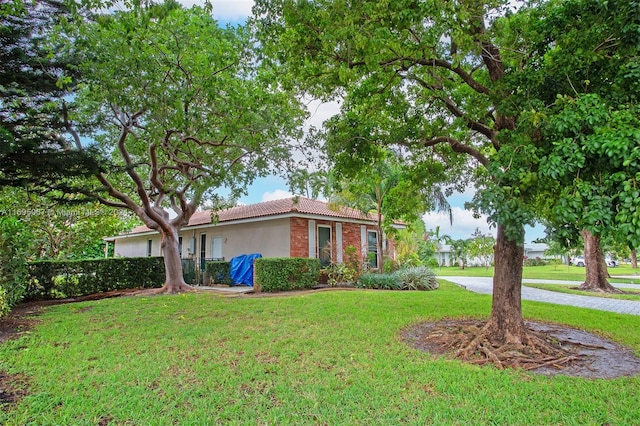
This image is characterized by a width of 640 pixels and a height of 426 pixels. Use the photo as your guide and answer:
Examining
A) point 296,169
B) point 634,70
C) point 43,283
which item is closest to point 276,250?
point 296,169

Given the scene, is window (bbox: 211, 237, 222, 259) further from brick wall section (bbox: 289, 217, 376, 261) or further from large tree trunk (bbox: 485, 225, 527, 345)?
large tree trunk (bbox: 485, 225, 527, 345)

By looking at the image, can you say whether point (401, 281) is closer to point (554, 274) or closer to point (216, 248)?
point (216, 248)

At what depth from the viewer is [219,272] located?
17.8m

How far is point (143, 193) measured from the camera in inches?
520

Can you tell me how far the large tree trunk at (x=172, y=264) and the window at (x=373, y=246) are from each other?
9663 mm

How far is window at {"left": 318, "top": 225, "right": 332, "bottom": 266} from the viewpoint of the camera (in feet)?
58.2

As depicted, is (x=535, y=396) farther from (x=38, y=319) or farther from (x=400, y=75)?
(x=38, y=319)

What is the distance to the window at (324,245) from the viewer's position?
17.8 metres

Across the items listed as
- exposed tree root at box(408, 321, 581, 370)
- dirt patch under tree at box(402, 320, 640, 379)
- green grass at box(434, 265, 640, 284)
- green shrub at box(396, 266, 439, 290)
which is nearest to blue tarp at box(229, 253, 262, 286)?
green shrub at box(396, 266, 439, 290)

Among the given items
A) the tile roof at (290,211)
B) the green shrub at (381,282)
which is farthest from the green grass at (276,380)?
the tile roof at (290,211)

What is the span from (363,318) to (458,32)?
5789 millimetres

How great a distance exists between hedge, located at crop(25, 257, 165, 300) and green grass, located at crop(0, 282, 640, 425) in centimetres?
559

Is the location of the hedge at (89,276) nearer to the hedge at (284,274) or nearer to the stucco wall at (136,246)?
the hedge at (284,274)

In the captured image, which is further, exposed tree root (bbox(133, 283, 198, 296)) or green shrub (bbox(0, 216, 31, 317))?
exposed tree root (bbox(133, 283, 198, 296))
